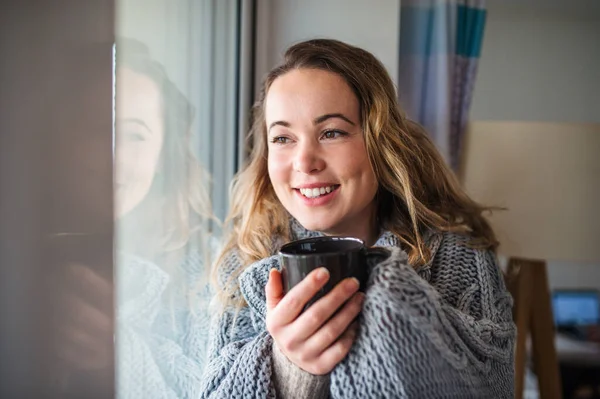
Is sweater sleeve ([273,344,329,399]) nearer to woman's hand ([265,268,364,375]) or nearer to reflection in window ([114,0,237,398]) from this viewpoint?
woman's hand ([265,268,364,375])

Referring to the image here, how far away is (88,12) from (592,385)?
2.99 m

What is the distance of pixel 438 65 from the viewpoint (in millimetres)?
1299

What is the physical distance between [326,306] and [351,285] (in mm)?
37

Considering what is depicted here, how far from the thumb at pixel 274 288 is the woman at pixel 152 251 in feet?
0.58

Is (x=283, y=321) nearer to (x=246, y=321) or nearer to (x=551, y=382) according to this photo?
(x=246, y=321)

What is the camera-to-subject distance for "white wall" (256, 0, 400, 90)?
1.21m

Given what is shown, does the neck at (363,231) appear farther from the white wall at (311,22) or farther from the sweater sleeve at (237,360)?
the white wall at (311,22)

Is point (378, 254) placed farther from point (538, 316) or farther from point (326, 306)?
point (538, 316)

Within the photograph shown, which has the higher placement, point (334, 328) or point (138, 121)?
point (138, 121)

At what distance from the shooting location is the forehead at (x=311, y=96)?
2.66 ft

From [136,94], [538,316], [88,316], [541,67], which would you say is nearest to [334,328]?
[88,316]

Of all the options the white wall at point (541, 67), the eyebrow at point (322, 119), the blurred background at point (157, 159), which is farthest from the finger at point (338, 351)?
the white wall at point (541, 67)

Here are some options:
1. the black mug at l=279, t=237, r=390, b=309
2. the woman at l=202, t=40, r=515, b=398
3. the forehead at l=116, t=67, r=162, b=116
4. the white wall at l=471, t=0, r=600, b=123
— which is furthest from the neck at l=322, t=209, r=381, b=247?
the white wall at l=471, t=0, r=600, b=123

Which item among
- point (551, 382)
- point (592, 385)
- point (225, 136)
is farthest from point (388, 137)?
point (592, 385)
